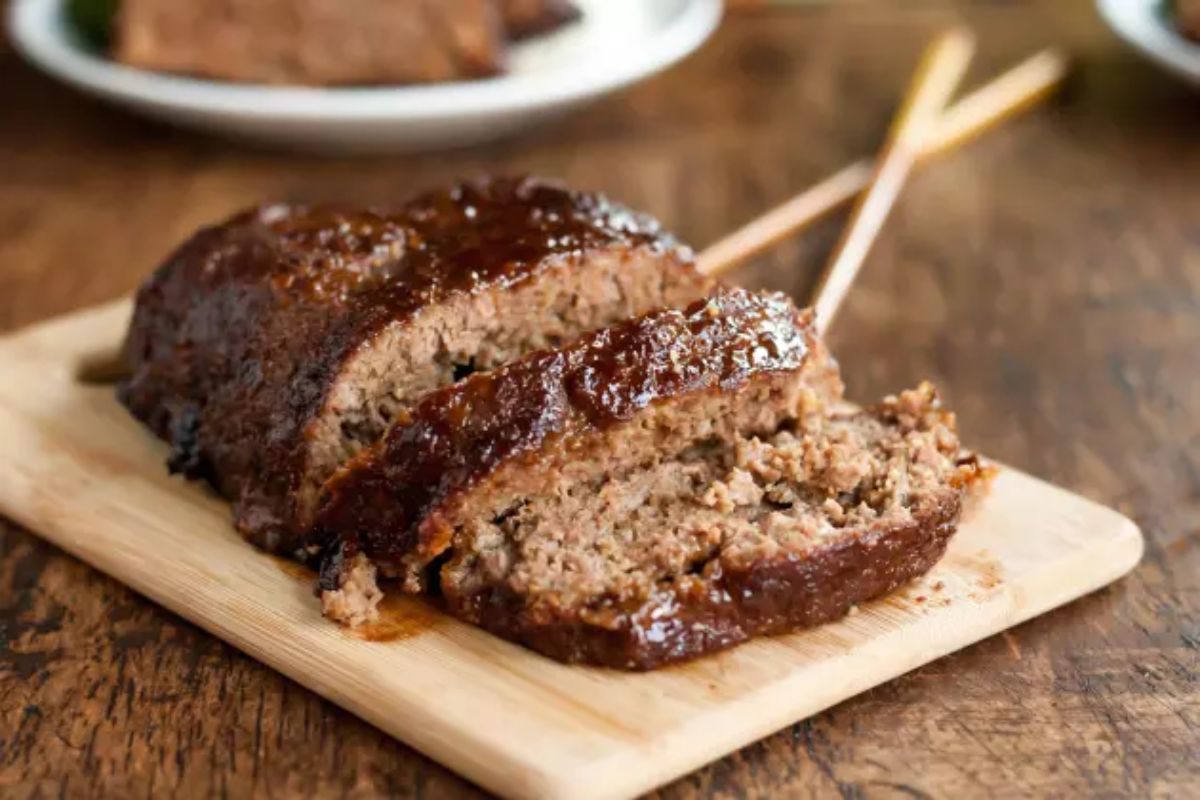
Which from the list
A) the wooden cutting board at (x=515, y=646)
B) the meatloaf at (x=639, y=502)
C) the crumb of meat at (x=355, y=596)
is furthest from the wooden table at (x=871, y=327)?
the meatloaf at (x=639, y=502)

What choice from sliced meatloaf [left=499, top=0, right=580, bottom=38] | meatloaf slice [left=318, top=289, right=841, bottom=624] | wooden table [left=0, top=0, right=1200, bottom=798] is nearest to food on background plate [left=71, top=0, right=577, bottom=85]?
sliced meatloaf [left=499, top=0, right=580, bottom=38]

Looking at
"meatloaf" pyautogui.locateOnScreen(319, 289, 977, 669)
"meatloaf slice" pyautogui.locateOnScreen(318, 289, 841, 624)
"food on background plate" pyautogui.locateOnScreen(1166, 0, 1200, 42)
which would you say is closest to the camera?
"meatloaf" pyautogui.locateOnScreen(319, 289, 977, 669)

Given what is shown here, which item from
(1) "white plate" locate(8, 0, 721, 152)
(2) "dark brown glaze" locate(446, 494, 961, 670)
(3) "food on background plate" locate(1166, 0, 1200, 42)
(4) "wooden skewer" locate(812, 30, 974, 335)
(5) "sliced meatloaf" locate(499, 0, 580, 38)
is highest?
(3) "food on background plate" locate(1166, 0, 1200, 42)

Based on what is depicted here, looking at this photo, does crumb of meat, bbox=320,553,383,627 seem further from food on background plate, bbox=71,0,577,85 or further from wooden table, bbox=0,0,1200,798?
food on background plate, bbox=71,0,577,85

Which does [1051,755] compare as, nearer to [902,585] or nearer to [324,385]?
[902,585]

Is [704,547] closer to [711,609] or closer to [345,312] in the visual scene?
[711,609]

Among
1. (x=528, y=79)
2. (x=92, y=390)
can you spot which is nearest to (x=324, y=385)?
(x=92, y=390)

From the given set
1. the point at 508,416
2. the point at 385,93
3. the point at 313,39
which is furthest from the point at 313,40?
the point at 508,416

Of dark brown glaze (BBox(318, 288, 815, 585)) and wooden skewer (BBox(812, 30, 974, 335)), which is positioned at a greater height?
dark brown glaze (BBox(318, 288, 815, 585))
